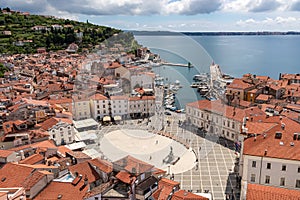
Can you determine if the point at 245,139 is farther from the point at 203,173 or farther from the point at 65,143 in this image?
the point at 65,143

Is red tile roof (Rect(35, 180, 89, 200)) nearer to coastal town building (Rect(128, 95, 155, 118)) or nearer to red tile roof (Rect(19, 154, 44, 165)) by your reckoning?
red tile roof (Rect(19, 154, 44, 165))

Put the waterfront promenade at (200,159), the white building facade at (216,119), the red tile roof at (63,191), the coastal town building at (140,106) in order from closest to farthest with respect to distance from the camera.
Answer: the red tile roof at (63,191) → the waterfront promenade at (200,159) → the white building facade at (216,119) → the coastal town building at (140,106)

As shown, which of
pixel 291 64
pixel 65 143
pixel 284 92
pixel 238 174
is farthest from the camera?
pixel 291 64

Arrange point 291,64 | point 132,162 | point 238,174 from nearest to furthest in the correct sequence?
point 132,162, point 238,174, point 291,64

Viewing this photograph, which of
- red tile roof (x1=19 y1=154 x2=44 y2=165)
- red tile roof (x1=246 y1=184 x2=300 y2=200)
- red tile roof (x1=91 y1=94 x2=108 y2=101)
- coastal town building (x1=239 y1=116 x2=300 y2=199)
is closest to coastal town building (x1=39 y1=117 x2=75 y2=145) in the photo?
red tile roof (x1=19 y1=154 x2=44 y2=165)

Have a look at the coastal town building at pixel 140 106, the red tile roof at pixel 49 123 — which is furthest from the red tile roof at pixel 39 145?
the coastal town building at pixel 140 106

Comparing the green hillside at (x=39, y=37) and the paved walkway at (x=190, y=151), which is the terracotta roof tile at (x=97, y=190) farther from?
the green hillside at (x=39, y=37)

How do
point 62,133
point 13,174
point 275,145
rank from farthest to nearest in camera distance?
1. point 62,133
2. point 275,145
3. point 13,174

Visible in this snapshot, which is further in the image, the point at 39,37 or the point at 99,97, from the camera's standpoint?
the point at 39,37

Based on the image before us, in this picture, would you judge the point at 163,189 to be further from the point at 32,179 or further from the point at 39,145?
the point at 39,145

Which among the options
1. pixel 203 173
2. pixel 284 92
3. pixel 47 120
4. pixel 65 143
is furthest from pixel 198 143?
pixel 284 92

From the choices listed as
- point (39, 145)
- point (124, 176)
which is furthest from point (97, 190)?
point (39, 145)
